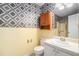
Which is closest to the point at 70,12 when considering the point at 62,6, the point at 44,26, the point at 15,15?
the point at 62,6

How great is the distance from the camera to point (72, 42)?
1.58 m

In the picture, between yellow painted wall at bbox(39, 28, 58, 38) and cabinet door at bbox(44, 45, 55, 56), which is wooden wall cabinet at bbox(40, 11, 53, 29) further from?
cabinet door at bbox(44, 45, 55, 56)

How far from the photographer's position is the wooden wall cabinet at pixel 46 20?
1639mm

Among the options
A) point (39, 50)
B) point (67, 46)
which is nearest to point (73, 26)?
point (67, 46)

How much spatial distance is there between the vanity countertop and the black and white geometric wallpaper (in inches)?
14.7

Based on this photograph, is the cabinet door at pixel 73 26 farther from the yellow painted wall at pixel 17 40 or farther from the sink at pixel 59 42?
the yellow painted wall at pixel 17 40

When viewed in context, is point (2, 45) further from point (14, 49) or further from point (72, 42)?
point (72, 42)

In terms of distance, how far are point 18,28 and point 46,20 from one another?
49 cm

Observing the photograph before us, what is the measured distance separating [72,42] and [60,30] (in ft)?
0.90

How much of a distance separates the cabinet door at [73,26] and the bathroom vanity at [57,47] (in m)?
0.15

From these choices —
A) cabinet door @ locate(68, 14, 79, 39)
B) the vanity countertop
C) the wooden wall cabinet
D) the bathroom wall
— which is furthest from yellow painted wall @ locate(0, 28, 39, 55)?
cabinet door @ locate(68, 14, 79, 39)

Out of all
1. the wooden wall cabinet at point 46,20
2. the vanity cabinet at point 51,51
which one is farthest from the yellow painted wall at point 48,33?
the vanity cabinet at point 51,51

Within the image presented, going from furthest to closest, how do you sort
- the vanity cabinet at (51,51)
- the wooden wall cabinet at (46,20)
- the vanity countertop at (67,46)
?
1. the wooden wall cabinet at (46,20)
2. the vanity cabinet at (51,51)
3. the vanity countertop at (67,46)

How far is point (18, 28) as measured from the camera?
1593 millimetres
